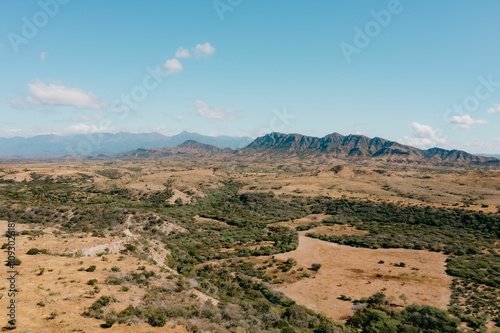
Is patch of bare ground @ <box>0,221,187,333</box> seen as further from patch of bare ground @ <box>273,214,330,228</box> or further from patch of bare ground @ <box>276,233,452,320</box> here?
patch of bare ground @ <box>273,214,330,228</box>

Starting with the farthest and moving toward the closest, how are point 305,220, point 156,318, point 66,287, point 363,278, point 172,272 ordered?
point 305,220
point 363,278
point 172,272
point 66,287
point 156,318

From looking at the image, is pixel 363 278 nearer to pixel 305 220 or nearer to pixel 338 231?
pixel 338 231

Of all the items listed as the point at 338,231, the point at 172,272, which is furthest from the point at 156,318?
the point at 338,231

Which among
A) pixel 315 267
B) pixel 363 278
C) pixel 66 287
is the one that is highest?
pixel 66 287

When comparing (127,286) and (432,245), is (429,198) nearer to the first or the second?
(432,245)

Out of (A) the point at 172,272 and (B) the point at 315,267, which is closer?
(A) the point at 172,272

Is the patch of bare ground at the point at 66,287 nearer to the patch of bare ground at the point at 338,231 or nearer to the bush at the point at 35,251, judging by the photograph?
the bush at the point at 35,251

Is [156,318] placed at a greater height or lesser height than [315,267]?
greater

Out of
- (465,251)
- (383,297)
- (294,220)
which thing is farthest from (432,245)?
(294,220)

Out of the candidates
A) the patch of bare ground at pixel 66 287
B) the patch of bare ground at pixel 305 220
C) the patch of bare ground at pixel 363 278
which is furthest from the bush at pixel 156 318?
the patch of bare ground at pixel 305 220

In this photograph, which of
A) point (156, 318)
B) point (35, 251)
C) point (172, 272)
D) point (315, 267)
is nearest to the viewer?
point (156, 318)
